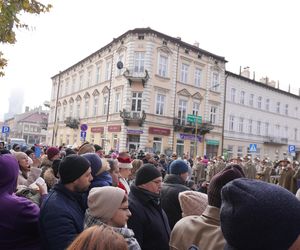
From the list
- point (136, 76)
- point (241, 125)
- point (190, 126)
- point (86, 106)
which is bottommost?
point (190, 126)

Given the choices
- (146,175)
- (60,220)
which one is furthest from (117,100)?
(60,220)

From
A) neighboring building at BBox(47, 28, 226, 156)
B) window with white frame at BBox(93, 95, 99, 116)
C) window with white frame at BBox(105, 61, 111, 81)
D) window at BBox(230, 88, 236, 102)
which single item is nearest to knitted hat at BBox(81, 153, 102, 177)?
neighboring building at BBox(47, 28, 226, 156)

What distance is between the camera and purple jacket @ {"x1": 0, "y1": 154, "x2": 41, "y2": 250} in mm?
2725

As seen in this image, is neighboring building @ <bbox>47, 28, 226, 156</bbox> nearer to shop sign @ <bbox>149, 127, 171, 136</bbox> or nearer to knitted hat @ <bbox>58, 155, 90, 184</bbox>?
shop sign @ <bbox>149, 127, 171, 136</bbox>

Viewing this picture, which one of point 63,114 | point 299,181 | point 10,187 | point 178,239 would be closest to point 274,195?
point 178,239

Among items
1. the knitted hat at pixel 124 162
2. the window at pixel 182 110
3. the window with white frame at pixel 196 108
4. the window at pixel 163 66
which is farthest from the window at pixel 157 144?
the knitted hat at pixel 124 162

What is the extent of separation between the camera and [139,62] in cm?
3158

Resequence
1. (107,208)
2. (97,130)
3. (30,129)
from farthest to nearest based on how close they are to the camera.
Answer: (30,129), (97,130), (107,208)

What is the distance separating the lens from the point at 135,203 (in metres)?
3.45

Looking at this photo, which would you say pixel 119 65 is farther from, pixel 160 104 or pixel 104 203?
pixel 104 203

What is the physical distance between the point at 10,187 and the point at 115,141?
2965cm

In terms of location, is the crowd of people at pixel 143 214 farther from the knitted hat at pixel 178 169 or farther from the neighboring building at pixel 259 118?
the neighboring building at pixel 259 118

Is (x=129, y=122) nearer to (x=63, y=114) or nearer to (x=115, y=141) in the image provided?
(x=115, y=141)

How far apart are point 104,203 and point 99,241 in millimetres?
1110
